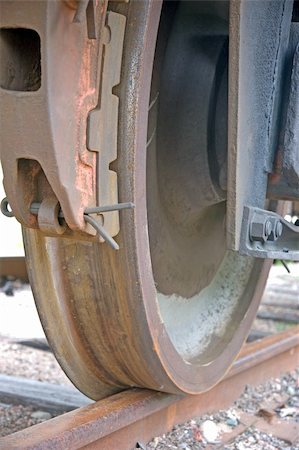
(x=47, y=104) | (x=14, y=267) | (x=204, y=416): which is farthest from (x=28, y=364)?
(x=47, y=104)

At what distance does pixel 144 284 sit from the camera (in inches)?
79.5

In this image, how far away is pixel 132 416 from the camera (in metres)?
A: 2.20

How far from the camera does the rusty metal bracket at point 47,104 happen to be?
5.01ft

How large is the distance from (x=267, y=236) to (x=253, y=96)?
0.39 meters

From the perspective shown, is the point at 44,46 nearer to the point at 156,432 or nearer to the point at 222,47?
the point at 222,47

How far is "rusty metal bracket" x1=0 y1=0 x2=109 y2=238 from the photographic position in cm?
153

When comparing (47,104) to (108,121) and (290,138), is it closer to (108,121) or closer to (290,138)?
(108,121)

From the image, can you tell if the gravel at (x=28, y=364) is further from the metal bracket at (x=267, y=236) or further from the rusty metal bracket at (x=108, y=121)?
the rusty metal bracket at (x=108, y=121)

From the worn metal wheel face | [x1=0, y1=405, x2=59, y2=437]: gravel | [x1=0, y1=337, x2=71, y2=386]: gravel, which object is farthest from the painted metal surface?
[x1=0, y1=337, x2=71, y2=386]: gravel

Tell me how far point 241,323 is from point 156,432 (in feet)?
1.90

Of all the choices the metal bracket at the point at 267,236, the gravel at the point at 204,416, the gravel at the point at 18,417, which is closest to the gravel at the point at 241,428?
the gravel at the point at 204,416

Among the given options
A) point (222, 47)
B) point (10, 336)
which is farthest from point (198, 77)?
point (10, 336)

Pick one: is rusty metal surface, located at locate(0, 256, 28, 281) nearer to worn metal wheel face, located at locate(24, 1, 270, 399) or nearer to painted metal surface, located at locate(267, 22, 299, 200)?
worn metal wheel face, located at locate(24, 1, 270, 399)

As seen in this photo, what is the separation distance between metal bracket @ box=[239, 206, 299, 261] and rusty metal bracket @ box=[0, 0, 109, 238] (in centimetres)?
51
